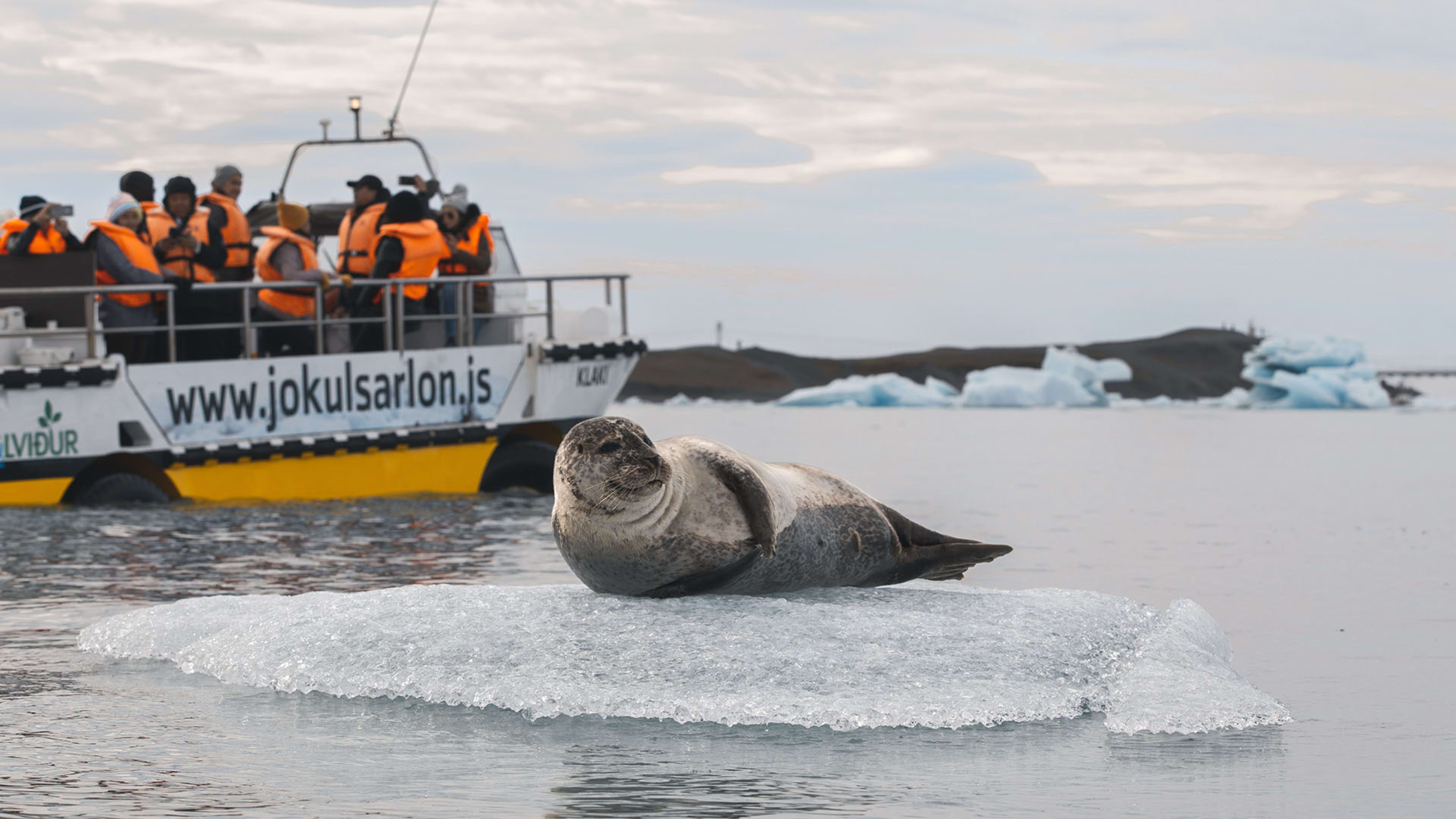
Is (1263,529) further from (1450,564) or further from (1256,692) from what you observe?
(1256,692)

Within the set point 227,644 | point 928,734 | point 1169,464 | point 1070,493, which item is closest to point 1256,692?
point 928,734

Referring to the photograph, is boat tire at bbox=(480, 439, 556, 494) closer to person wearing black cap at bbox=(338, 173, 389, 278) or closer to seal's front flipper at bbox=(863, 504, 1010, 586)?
person wearing black cap at bbox=(338, 173, 389, 278)

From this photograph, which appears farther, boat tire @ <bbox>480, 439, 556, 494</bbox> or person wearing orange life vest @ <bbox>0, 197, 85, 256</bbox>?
boat tire @ <bbox>480, 439, 556, 494</bbox>

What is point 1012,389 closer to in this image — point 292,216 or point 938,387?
point 938,387

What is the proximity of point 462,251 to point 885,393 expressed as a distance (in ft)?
141

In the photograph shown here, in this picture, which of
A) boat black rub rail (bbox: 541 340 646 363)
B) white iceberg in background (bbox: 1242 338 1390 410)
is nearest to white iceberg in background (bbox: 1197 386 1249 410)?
white iceberg in background (bbox: 1242 338 1390 410)

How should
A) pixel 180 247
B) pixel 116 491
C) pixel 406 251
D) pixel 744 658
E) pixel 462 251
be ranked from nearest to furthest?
1. pixel 744 658
2. pixel 116 491
3. pixel 180 247
4. pixel 406 251
5. pixel 462 251

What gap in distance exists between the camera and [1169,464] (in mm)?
28250

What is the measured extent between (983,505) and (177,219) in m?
8.30

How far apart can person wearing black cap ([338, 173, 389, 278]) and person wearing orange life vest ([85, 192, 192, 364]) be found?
1617 mm

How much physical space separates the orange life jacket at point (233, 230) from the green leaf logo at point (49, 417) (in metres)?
1.92

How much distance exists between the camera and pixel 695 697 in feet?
17.8

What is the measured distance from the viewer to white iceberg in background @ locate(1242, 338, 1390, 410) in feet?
178

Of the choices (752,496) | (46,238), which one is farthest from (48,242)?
(752,496)
